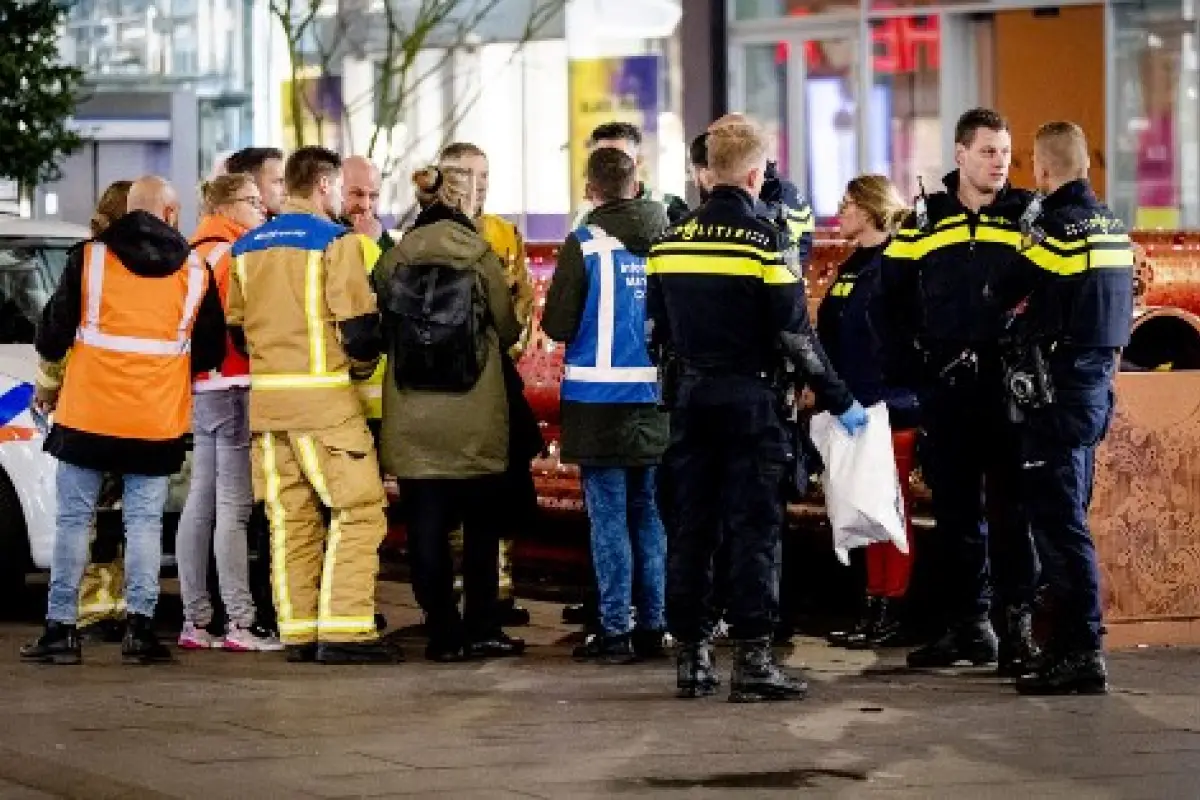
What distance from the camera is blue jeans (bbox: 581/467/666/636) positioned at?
447 inches

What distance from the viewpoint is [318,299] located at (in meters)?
11.4

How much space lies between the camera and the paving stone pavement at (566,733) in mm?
8555

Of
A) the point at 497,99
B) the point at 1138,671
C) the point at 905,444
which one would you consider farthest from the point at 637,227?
the point at 497,99

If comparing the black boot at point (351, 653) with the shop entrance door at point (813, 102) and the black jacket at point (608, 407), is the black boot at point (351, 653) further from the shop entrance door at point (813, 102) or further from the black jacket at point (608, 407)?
the shop entrance door at point (813, 102)

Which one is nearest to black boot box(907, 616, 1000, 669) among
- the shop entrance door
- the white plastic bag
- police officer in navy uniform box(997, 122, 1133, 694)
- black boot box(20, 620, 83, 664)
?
the white plastic bag

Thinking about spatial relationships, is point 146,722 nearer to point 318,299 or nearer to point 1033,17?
point 318,299

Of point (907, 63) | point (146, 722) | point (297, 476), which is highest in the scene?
point (907, 63)

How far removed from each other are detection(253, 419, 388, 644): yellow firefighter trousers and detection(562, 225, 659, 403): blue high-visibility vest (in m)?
0.90

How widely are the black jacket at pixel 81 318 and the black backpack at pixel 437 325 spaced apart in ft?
2.63

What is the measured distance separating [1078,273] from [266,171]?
383 centimetres

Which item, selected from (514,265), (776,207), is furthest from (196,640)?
(776,207)

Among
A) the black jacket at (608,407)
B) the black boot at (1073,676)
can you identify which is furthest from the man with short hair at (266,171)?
the black boot at (1073,676)

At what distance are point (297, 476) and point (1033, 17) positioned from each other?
35.2ft

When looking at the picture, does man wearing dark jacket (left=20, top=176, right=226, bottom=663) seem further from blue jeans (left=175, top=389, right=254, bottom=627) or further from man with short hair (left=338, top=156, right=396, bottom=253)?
man with short hair (left=338, top=156, right=396, bottom=253)
